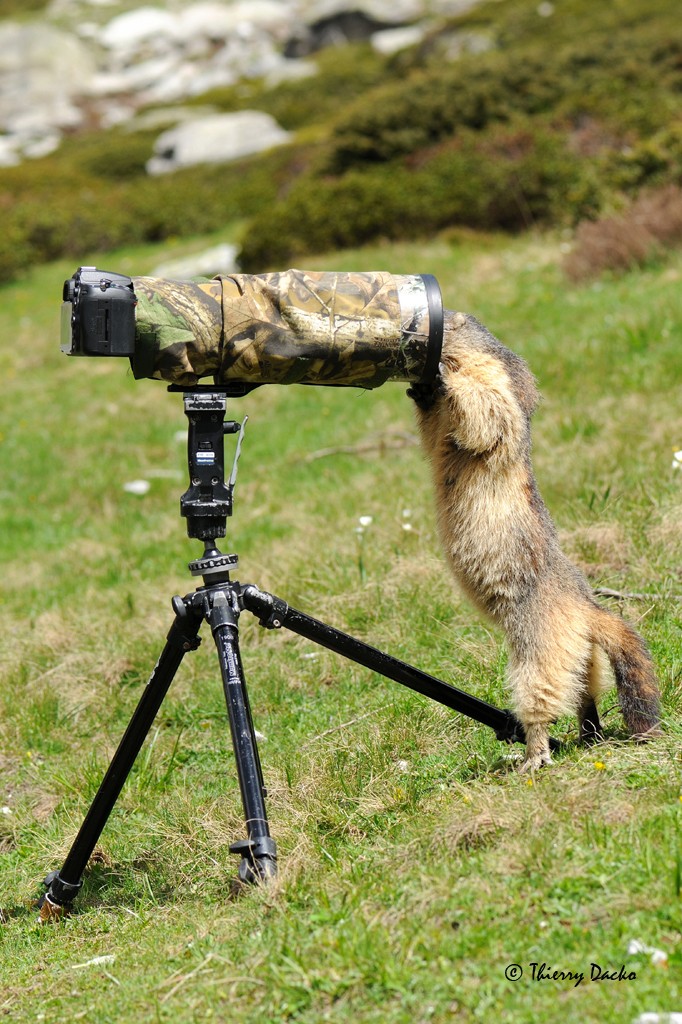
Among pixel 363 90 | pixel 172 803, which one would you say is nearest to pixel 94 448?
pixel 172 803

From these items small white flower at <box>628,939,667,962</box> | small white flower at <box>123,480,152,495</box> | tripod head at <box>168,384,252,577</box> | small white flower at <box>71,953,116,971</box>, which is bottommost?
small white flower at <box>123,480,152,495</box>

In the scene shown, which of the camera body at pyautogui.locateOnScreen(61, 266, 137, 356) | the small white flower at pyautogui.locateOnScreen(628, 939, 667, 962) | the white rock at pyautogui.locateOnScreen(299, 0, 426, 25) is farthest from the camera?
the white rock at pyautogui.locateOnScreen(299, 0, 426, 25)

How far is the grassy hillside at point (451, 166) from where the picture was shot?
13.0 m

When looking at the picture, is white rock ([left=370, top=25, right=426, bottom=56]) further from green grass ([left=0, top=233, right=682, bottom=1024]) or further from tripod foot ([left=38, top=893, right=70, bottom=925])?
tripod foot ([left=38, top=893, right=70, bottom=925])

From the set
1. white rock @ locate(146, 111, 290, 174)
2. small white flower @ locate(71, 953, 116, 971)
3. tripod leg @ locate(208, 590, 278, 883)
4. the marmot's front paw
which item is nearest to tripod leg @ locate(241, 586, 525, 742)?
tripod leg @ locate(208, 590, 278, 883)

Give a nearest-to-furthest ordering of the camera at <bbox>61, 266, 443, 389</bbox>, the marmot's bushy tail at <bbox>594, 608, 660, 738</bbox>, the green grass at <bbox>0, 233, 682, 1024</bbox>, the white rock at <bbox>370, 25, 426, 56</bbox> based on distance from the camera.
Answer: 1. the green grass at <bbox>0, 233, 682, 1024</bbox>
2. the camera at <bbox>61, 266, 443, 389</bbox>
3. the marmot's bushy tail at <bbox>594, 608, 660, 738</bbox>
4. the white rock at <bbox>370, 25, 426, 56</bbox>

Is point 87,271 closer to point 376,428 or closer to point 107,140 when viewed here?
point 376,428

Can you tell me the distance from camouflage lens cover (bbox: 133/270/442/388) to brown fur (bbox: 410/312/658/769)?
8.5 inches

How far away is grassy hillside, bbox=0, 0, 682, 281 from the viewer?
42.5 ft

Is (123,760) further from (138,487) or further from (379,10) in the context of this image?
(379,10)

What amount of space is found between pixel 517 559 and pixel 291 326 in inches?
41.6

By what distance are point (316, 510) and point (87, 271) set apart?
4117 mm

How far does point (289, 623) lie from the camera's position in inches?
117

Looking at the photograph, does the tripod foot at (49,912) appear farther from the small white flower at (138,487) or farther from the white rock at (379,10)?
the white rock at (379,10)
